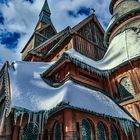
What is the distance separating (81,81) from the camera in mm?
10688

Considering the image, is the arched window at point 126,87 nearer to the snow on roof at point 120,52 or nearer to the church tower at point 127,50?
the church tower at point 127,50

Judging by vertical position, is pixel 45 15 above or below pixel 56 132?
above

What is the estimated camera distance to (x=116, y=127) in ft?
31.7

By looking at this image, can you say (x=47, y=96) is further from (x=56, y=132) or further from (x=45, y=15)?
(x=45, y=15)

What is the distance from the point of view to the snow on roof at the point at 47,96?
313 inches

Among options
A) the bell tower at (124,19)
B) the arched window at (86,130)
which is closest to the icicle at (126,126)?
the arched window at (86,130)

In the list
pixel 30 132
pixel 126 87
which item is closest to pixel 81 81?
pixel 126 87

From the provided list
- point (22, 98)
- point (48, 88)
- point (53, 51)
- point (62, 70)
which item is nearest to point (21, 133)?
point (22, 98)

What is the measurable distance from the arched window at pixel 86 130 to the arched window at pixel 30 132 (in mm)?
2263

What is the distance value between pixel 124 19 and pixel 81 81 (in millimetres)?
7822

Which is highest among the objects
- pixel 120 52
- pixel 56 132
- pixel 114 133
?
pixel 120 52

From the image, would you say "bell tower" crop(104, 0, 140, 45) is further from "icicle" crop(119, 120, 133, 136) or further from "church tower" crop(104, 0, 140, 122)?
"icicle" crop(119, 120, 133, 136)

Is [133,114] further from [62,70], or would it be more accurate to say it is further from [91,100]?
[62,70]

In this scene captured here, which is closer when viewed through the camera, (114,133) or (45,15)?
(114,133)
